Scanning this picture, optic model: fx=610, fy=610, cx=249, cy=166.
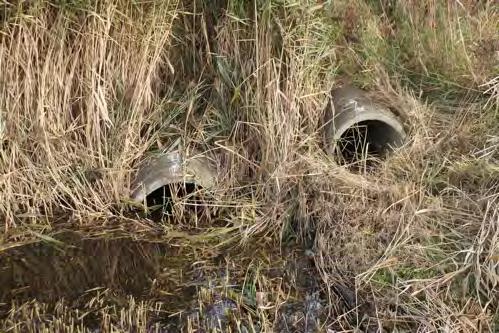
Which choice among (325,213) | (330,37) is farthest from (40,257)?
(330,37)

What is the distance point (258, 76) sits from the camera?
3.73m

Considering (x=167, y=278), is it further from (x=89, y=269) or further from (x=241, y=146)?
(x=241, y=146)

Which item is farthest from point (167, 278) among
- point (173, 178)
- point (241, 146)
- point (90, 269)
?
point (241, 146)

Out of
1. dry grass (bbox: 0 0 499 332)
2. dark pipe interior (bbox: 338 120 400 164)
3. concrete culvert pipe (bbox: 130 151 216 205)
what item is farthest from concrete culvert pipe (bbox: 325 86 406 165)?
concrete culvert pipe (bbox: 130 151 216 205)

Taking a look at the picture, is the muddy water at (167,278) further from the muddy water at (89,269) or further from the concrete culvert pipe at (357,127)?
the concrete culvert pipe at (357,127)

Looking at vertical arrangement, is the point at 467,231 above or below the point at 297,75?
below

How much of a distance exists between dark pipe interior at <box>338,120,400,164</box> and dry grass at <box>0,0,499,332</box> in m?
0.15

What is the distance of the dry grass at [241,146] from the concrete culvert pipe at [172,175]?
0.28 ft

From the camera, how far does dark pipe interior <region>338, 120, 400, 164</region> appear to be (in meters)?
3.90

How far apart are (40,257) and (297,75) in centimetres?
183

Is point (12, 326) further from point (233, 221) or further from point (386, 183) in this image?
point (386, 183)

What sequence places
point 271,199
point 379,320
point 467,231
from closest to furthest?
point 379,320, point 467,231, point 271,199

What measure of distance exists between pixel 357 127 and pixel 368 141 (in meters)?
0.30

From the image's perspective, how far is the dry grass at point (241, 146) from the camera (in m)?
3.03
